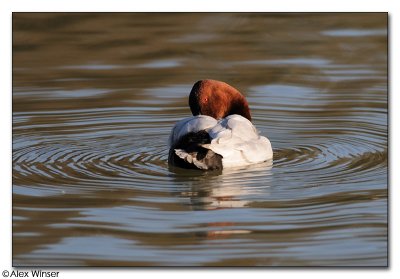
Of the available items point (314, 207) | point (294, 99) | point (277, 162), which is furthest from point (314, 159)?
point (294, 99)

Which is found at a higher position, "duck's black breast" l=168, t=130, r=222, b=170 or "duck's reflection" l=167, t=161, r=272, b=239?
"duck's black breast" l=168, t=130, r=222, b=170

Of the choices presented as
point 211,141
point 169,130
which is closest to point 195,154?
point 211,141

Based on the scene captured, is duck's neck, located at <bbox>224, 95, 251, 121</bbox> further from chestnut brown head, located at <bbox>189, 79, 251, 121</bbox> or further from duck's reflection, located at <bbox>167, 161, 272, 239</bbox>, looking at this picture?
duck's reflection, located at <bbox>167, 161, 272, 239</bbox>

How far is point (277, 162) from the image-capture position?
10648mm

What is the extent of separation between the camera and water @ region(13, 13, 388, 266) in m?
8.23

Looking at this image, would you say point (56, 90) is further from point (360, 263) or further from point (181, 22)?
point (360, 263)

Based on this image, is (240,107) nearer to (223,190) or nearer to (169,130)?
(169,130)

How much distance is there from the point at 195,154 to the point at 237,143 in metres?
0.51

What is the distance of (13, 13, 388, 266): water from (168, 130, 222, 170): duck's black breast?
14cm

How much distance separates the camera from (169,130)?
12.1 metres

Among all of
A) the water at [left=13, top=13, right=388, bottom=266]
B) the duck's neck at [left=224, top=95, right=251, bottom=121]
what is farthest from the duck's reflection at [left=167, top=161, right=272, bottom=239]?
the duck's neck at [left=224, top=95, right=251, bottom=121]

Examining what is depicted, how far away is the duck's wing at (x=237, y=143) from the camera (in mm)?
10186
